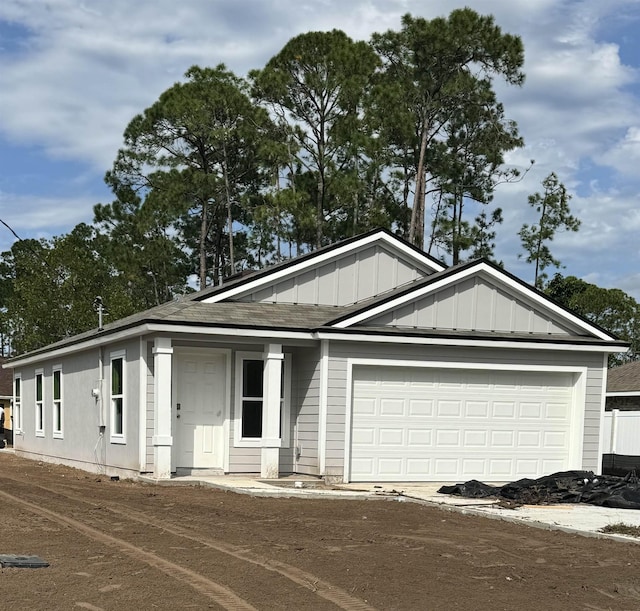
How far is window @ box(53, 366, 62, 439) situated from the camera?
69.6 feet

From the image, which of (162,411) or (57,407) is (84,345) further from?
(162,411)

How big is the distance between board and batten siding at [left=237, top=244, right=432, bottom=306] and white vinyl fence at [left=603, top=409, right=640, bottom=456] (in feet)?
31.5

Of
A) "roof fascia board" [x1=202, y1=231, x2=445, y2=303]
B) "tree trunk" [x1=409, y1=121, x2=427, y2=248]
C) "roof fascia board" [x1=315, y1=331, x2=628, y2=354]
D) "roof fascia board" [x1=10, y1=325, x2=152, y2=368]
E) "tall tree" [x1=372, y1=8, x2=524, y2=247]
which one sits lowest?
"roof fascia board" [x1=10, y1=325, x2=152, y2=368]

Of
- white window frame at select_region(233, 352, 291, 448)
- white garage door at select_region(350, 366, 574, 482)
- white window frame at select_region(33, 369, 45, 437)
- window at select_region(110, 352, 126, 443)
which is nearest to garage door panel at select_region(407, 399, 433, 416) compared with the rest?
white garage door at select_region(350, 366, 574, 482)

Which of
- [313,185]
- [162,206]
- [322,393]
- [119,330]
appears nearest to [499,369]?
[322,393]

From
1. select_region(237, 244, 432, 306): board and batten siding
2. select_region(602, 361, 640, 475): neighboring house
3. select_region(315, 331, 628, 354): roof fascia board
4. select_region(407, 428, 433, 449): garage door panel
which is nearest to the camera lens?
select_region(315, 331, 628, 354): roof fascia board

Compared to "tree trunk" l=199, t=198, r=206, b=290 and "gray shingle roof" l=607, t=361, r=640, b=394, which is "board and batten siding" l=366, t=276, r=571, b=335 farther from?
"tree trunk" l=199, t=198, r=206, b=290

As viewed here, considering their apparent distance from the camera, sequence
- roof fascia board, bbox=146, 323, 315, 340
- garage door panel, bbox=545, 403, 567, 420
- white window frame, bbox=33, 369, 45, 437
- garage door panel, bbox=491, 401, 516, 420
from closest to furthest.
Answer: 1. roof fascia board, bbox=146, 323, 315, 340
2. garage door panel, bbox=491, 401, 516, 420
3. garage door panel, bbox=545, 403, 567, 420
4. white window frame, bbox=33, 369, 45, 437

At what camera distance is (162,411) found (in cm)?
1476

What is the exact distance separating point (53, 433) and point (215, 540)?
44.9 feet

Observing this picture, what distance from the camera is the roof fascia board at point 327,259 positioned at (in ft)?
55.9

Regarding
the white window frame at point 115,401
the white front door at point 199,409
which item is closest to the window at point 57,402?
Answer: the white window frame at point 115,401

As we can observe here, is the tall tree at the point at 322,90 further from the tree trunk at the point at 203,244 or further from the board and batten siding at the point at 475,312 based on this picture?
the board and batten siding at the point at 475,312

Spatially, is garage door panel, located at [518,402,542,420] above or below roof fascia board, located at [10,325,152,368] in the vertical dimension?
below
